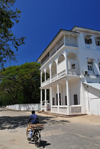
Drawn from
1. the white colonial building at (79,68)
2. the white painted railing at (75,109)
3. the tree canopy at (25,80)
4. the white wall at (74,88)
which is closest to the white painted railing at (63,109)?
→ the white colonial building at (79,68)

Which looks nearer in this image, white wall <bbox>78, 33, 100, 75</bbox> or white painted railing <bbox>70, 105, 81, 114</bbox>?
white painted railing <bbox>70, 105, 81, 114</bbox>

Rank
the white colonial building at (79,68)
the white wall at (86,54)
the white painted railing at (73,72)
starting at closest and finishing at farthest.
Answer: the white colonial building at (79,68) < the white painted railing at (73,72) < the white wall at (86,54)

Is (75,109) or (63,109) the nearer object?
(75,109)

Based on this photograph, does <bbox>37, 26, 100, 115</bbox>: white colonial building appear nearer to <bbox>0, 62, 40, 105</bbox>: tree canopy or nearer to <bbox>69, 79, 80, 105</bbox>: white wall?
<bbox>69, 79, 80, 105</bbox>: white wall

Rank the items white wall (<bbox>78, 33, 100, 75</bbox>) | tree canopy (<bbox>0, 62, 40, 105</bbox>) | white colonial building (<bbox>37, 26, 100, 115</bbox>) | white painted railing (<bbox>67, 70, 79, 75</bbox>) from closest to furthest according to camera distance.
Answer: white colonial building (<bbox>37, 26, 100, 115</bbox>), white painted railing (<bbox>67, 70, 79, 75</bbox>), white wall (<bbox>78, 33, 100, 75</bbox>), tree canopy (<bbox>0, 62, 40, 105</bbox>)

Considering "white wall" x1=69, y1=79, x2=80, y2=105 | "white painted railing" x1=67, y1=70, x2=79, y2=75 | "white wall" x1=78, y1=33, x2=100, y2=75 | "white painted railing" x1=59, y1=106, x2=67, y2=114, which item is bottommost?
"white painted railing" x1=59, y1=106, x2=67, y2=114

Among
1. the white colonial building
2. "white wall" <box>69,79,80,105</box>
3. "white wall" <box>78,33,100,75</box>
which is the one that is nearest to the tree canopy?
the white colonial building

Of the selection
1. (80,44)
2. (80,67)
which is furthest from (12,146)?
(80,44)

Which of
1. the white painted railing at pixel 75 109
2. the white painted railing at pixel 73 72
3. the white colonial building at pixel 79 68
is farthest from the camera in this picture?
the white painted railing at pixel 73 72

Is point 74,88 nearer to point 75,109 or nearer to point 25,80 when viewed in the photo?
point 75,109

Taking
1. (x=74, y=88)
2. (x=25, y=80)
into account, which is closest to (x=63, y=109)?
(x=74, y=88)

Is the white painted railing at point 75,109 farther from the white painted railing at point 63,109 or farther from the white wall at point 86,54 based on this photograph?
the white wall at point 86,54

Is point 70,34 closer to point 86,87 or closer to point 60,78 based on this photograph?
point 60,78

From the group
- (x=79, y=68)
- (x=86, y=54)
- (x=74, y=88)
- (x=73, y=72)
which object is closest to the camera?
(x=73, y=72)
